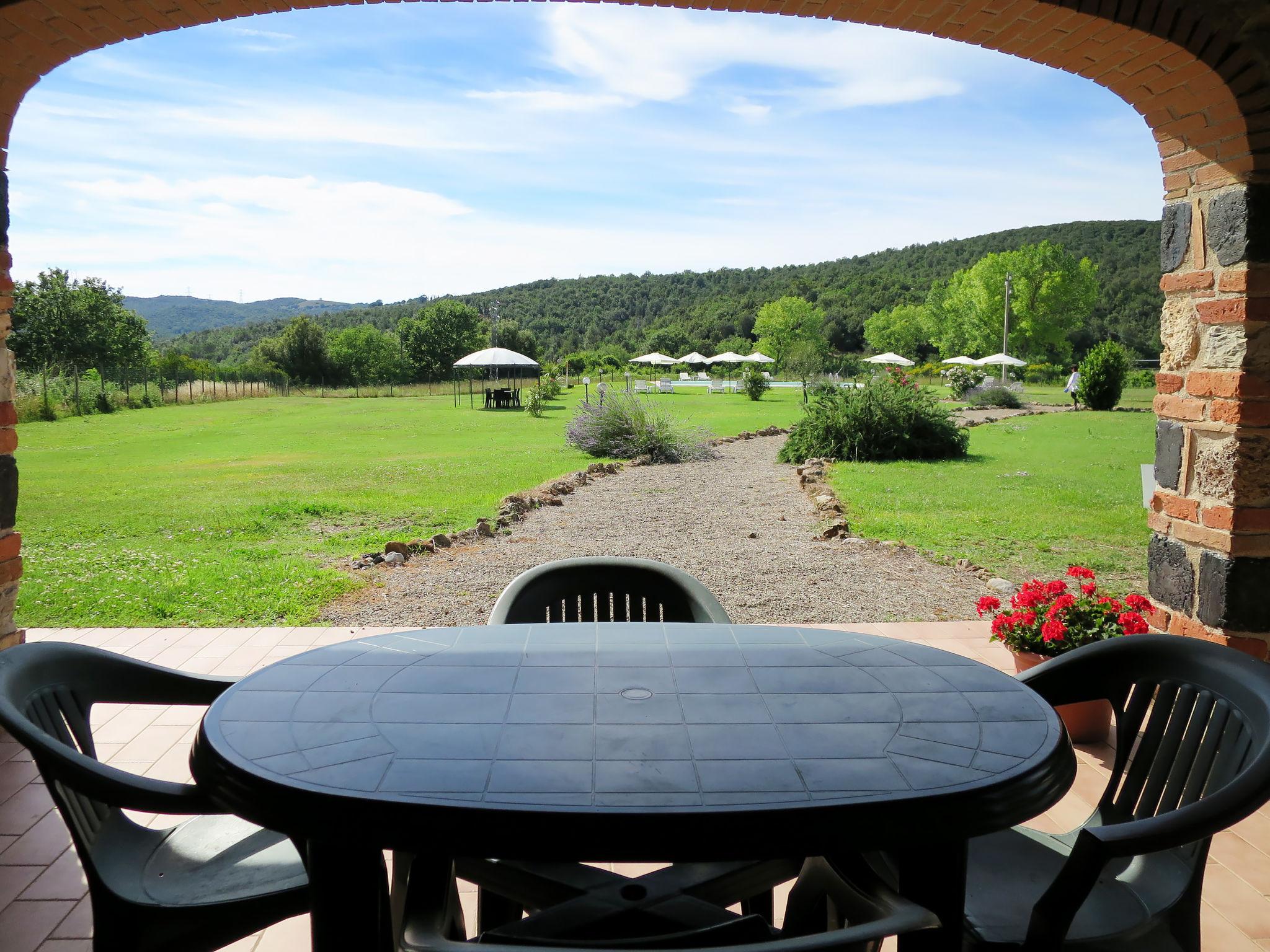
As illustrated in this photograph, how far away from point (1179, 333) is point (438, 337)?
4095 centimetres

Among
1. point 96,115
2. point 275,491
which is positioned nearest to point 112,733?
point 275,491

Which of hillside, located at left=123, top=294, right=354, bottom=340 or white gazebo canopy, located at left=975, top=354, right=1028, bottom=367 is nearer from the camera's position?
white gazebo canopy, located at left=975, top=354, right=1028, bottom=367

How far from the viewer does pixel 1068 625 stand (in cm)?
276

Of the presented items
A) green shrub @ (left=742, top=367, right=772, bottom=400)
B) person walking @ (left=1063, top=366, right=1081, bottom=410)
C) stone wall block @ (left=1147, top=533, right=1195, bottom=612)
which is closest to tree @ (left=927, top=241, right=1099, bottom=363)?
green shrub @ (left=742, top=367, right=772, bottom=400)

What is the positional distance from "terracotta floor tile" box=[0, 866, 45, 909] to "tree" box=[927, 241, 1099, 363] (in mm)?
40223

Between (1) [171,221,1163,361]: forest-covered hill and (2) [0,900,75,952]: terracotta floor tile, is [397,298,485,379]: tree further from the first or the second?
(2) [0,900,75,952]: terracotta floor tile

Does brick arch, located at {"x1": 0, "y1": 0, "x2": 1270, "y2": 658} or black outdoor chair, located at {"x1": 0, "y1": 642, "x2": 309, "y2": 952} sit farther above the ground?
brick arch, located at {"x1": 0, "y1": 0, "x2": 1270, "y2": 658}

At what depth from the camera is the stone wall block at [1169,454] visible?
3.02 m

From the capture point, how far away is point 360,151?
116 ft

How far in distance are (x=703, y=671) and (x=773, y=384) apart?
103ft

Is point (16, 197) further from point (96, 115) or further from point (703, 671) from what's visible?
point (96, 115)

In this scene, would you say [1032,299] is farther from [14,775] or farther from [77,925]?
[77,925]

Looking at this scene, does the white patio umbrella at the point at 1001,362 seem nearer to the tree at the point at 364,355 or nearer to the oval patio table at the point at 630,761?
the tree at the point at 364,355

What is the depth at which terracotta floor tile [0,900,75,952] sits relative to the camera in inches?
67.5
